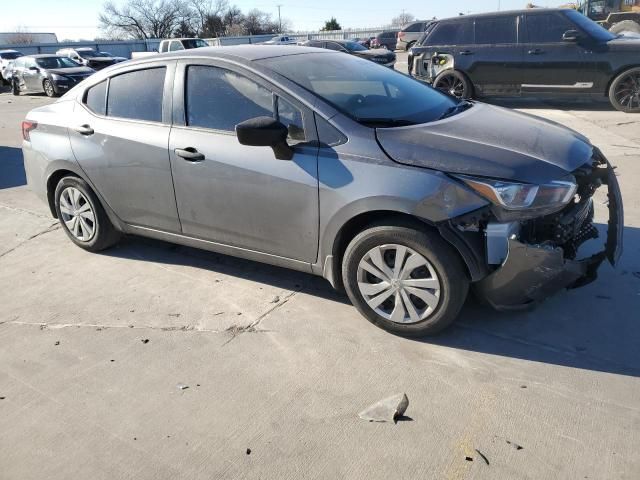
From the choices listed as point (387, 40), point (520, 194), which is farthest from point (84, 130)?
point (387, 40)

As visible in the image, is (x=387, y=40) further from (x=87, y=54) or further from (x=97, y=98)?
(x=97, y=98)

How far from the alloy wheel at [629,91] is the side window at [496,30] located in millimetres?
2122

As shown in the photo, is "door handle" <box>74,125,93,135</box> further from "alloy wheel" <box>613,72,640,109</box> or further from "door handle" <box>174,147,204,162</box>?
"alloy wheel" <box>613,72,640,109</box>

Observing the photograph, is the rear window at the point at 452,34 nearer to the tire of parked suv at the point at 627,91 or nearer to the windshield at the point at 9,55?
the tire of parked suv at the point at 627,91

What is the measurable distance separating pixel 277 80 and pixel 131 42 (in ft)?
184

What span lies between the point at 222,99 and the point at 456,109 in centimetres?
170

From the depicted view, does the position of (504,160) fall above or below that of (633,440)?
above

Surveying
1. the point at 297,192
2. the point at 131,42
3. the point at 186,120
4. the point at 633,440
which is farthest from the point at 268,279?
the point at 131,42

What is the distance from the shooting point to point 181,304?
405cm

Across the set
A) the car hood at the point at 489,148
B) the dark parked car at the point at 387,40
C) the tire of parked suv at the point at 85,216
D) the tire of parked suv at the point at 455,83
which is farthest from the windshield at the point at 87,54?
the car hood at the point at 489,148

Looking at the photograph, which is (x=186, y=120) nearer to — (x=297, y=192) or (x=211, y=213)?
(x=211, y=213)

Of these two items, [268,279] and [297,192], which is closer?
[297,192]

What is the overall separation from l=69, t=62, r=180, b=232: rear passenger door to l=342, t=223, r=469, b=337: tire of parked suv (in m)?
1.56

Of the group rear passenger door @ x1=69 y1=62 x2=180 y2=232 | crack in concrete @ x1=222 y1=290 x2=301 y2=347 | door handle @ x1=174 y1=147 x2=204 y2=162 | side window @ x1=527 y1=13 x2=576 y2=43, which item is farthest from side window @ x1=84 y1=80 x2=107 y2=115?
side window @ x1=527 y1=13 x2=576 y2=43
